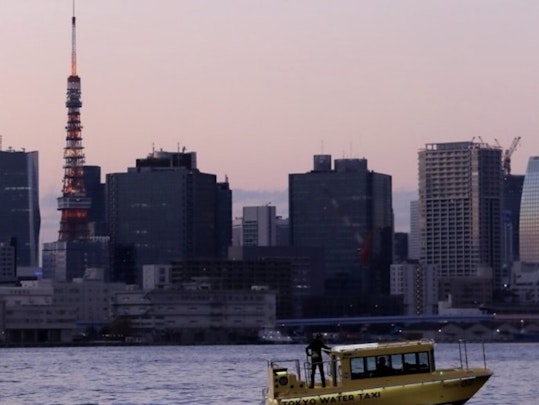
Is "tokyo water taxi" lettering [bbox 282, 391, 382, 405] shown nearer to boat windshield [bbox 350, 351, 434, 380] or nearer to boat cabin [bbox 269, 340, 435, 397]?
boat cabin [bbox 269, 340, 435, 397]

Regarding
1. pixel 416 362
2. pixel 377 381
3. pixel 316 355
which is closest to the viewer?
pixel 377 381

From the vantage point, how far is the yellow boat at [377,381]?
194 ft

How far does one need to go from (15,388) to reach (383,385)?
131ft

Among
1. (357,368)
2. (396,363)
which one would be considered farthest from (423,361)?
(357,368)

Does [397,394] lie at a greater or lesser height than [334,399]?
greater

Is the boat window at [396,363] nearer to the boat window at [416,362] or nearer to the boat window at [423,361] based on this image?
the boat window at [416,362]

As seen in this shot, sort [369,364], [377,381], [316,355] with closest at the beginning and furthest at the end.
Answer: [377,381] < [316,355] < [369,364]

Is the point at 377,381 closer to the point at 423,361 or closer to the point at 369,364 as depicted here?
the point at 369,364

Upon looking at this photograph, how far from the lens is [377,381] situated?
196ft

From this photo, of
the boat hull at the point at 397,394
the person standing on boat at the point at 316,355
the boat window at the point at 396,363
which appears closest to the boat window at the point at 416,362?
the boat window at the point at 396,363

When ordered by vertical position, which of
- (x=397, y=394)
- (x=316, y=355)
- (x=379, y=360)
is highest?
(x=316, y=355)

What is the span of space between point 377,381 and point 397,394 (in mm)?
785

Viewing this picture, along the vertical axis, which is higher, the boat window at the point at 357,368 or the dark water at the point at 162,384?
the boat window at the point at 357,368

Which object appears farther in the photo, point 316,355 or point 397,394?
point 316,355
